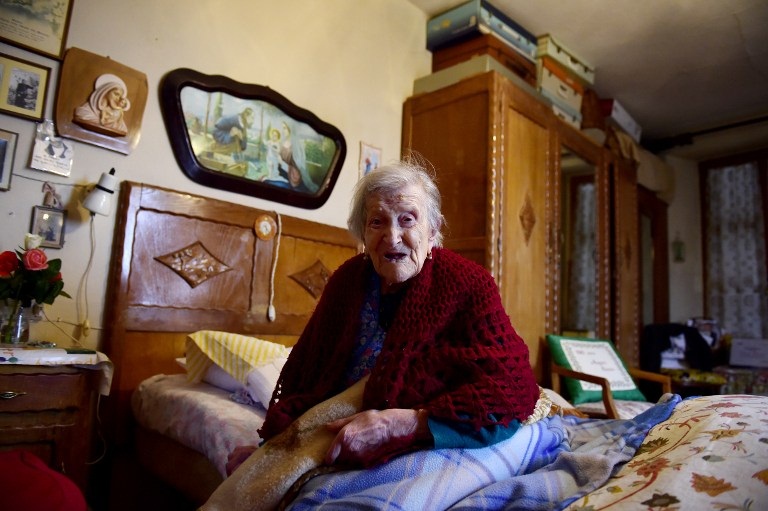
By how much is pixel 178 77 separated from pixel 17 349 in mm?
1283

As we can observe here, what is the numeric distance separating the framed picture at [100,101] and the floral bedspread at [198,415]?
0.99 m

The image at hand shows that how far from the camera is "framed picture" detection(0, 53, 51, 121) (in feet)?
5.81

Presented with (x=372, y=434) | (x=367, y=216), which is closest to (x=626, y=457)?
(x=372, y=434)

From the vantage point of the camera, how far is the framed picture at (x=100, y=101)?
1889 mm

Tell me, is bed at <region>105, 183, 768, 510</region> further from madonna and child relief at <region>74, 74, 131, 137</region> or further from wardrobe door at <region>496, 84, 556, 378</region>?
wardrobe door at <region>496, 84, 556, 378</region>

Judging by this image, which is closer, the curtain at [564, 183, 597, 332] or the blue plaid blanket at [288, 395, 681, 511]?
the blue plaid blanket at [288, 395, 681, 511]

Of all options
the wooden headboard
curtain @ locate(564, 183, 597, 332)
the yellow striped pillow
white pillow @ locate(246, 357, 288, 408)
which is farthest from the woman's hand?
curtain @ locate(564, 183, 597, 332)

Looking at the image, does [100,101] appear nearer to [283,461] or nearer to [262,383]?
[262,383]

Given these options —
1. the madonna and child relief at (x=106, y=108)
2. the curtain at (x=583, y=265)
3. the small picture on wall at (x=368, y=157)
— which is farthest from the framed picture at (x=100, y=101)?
the curtain at (x=583, y=265)

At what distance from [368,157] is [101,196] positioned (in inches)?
60.3

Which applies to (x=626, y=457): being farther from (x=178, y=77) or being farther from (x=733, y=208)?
(x=733, y=208)

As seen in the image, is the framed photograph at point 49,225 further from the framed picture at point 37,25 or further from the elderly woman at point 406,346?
the elderly woman at point 406,346

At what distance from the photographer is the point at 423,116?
3148mm

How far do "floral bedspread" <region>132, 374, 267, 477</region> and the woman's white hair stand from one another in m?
0.69
